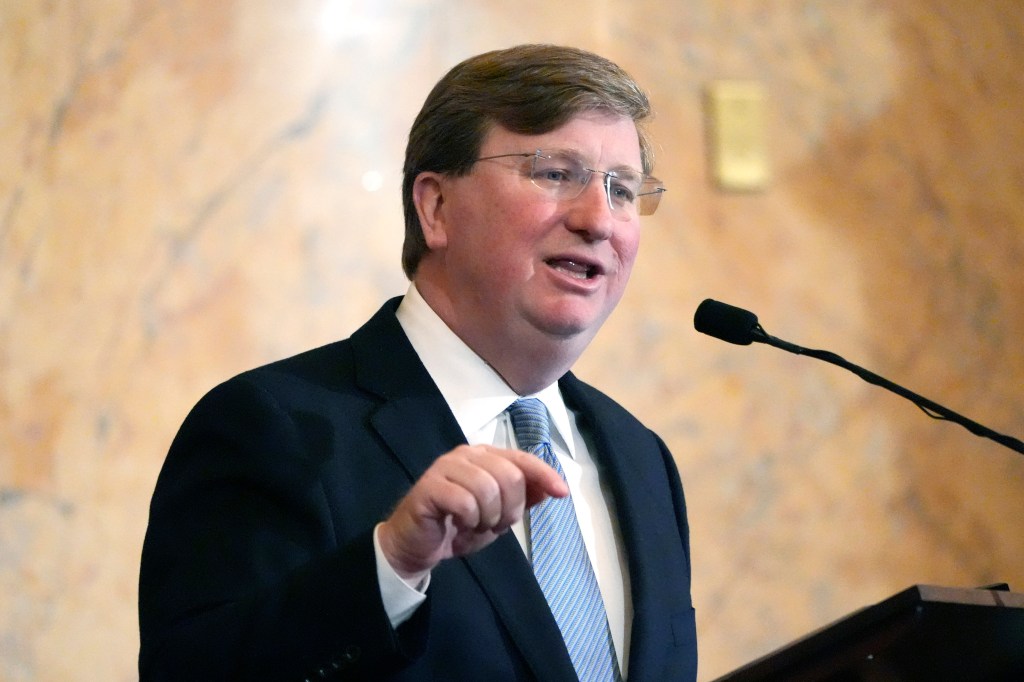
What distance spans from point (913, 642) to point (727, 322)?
2.03ft

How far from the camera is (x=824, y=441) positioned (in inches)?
130

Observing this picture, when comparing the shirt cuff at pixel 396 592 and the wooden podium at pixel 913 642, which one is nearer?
the wooden podium at pixel 913 642

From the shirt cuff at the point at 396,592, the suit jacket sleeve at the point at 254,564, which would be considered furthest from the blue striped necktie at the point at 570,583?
the shirt cuff at the point at 396,592

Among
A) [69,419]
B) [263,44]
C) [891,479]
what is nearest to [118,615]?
[69,419]

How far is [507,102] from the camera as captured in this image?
2.05 meters

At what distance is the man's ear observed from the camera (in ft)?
6.85

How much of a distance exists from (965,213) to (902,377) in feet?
1.64

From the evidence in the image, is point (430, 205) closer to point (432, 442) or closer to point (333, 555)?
point (432, 442)

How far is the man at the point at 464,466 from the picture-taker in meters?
1.42

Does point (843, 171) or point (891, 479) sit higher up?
point (843, 171)

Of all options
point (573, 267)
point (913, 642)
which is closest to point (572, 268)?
point (573, 267)

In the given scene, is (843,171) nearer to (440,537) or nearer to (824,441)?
(824,441)

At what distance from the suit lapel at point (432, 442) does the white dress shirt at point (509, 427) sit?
43mm

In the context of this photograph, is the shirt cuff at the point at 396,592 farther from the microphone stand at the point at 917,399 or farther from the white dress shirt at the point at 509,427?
the microphone stand at the point at 917,399
